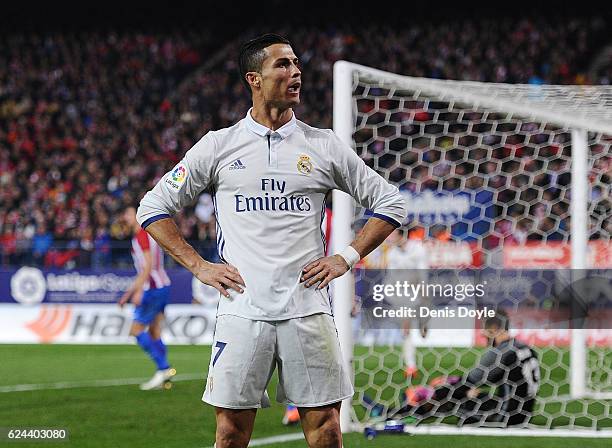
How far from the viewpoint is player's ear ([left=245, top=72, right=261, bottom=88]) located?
13.4 ft

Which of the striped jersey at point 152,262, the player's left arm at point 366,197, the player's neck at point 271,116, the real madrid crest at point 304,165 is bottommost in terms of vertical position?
the striped jersey at point 152,262

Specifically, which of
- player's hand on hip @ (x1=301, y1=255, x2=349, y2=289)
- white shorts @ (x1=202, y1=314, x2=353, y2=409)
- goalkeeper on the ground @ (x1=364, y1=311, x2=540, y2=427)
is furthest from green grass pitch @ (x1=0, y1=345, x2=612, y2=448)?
player's hand on hip @ (x1=301, y1=255, x2=349, y2=289)

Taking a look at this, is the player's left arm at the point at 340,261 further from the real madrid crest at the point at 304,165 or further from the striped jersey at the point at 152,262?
the striped jersey at the point at 152,262

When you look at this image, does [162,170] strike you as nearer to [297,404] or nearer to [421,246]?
[421,246]

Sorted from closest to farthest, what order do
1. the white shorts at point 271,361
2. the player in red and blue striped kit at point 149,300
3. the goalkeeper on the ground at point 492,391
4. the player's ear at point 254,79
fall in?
the white shorts at point 271,361 < the player's ear at point 254,79 < the goalkeeper on the ground at point 492,391 < the player in red and blue striped kit at point 149,300

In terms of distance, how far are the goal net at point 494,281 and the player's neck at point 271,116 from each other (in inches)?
122

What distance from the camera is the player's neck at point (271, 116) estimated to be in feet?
13.5

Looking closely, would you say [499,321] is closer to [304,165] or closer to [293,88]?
[304,165]

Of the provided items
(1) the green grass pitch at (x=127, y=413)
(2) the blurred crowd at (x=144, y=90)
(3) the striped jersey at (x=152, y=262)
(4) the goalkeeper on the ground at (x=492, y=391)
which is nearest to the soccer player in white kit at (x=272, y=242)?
(1) the green grass pitch at (x=127, y=413)

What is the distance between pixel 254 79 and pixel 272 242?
0.65 m

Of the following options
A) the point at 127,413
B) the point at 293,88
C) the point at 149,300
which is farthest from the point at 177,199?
the point at 149,300

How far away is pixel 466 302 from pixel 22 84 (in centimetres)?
2280

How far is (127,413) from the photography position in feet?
28.0

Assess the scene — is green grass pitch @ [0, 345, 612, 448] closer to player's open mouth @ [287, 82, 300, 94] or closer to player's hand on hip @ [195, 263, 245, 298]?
player's hand on hip @ [195, 263, 245, 298]
